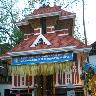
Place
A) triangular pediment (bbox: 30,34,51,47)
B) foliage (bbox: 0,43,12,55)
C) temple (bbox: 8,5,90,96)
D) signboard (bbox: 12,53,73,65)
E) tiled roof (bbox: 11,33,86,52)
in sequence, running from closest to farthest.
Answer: signboard (bbox: 12,53,73,65), temple (bbox: 8,5,90,96), tiled roof (bbox: 11,33,86,52), triangular pediment (bbox: 30,34,51,47), foliage (bbox: 0,43,12,55)

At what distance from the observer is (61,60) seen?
79.5 ft

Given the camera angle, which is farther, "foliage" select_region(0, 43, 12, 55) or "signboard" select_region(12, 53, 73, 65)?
"foliage" select_region(0, 43, 12, 55)

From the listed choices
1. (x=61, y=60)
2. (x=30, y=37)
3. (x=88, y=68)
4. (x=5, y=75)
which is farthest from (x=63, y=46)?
(x=5, y=75)

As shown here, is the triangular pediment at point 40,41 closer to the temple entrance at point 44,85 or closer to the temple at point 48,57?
the temple at point 48,57

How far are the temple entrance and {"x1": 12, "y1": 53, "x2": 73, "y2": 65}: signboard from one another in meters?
1.95

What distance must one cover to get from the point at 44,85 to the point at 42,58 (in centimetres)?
278

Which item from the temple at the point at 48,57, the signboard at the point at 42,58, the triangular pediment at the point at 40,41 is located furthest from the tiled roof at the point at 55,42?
the signboard at the point at 42,58

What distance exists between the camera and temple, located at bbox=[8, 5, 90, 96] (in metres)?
24.4

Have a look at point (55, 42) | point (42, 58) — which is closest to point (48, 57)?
point (42, 58)

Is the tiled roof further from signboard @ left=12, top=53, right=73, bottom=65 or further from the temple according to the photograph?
signboard @ left=12, top=53, right=73, bottom=65

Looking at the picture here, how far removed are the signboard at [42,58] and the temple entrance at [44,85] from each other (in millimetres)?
1950

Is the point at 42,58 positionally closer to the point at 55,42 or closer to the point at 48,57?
the point at 48,57

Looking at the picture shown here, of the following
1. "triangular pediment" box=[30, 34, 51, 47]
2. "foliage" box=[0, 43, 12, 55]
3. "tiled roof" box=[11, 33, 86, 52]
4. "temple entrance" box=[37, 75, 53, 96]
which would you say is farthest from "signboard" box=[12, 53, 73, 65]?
"foliage" box=[0, 43, 12, 55]

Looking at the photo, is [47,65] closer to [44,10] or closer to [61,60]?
[61,60]
